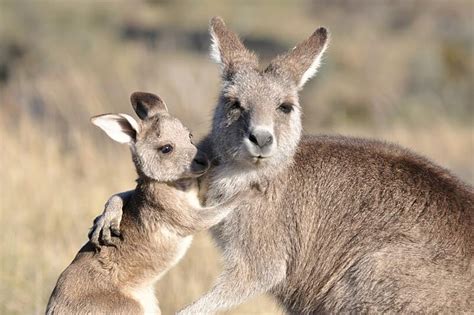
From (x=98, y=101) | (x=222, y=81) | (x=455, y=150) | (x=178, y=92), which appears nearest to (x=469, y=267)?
(x=222, y=81)

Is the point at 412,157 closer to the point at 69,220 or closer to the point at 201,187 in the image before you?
the point at 201,187

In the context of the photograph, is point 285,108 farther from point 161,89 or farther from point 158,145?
point 161,89

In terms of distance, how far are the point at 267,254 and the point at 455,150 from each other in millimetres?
12123

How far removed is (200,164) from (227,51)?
3.32 feet

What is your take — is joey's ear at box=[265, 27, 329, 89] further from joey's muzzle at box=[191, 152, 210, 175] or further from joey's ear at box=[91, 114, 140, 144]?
joey's ear at box=[91, 114, 140, 144]

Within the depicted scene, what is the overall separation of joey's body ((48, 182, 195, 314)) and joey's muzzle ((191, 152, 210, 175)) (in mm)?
204

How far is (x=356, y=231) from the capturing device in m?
7.19

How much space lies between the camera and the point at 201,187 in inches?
299

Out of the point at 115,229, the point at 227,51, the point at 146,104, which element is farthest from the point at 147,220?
the point at 227,51

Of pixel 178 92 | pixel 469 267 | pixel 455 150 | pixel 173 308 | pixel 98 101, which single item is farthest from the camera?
pixel 455 150

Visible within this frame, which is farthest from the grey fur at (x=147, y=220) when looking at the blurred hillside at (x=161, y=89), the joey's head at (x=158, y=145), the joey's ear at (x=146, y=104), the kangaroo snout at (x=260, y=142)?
the blurred hillside at (x=161, y=89)

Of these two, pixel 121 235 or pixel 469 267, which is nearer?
pixel 469 267

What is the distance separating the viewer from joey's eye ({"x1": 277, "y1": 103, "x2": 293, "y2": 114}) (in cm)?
743

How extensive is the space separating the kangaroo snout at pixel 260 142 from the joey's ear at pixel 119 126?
91 centimetres
